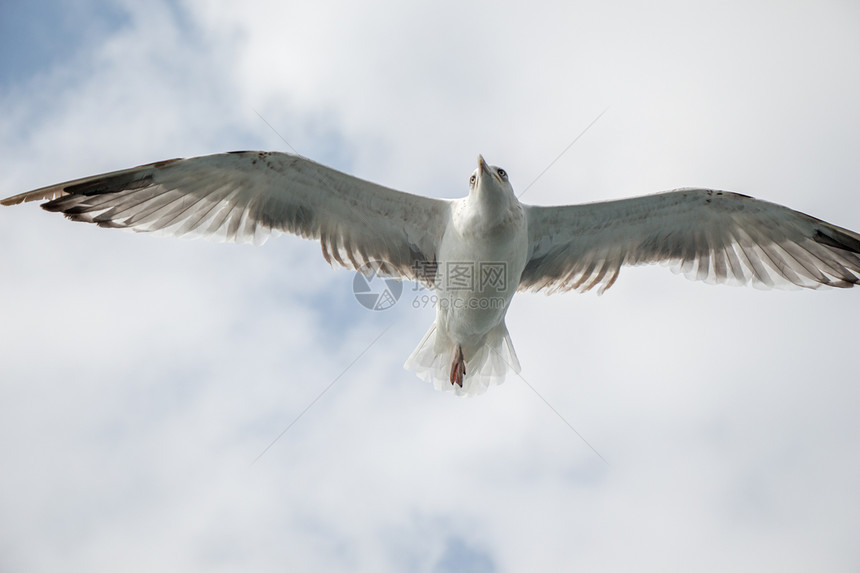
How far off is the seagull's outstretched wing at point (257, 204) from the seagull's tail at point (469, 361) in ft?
3.09

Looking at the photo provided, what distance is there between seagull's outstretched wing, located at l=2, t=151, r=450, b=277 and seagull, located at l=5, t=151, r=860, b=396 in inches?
0.4

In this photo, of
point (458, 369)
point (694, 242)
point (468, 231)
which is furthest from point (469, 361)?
point (694, 242)

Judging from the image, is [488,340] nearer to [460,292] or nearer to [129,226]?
[460,292]

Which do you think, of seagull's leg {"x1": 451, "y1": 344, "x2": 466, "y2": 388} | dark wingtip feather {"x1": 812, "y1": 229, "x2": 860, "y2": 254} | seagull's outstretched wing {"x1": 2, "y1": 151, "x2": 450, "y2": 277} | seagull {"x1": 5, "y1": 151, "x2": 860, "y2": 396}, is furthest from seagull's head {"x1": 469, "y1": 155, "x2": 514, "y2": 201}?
dark wingtip feather {"x1": 812, "y1": 229, "x2": 860, "y2": 254}

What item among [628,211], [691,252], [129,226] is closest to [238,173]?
[129,226]

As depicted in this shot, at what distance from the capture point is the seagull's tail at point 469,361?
725cm

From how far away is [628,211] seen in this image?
22.5 ft

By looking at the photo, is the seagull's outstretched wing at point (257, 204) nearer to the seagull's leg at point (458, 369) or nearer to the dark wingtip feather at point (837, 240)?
the seagull's leg at point (458, 369)

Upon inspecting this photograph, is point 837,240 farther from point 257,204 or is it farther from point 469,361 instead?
point 257,204

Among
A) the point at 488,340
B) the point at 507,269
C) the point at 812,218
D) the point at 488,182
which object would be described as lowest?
the point at 488,340

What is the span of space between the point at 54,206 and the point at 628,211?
5211 millimetres

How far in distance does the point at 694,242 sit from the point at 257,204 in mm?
4293

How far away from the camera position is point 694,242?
7191 mm

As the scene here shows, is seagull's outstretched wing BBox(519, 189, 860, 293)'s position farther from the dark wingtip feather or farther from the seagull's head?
the seagull's head
